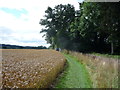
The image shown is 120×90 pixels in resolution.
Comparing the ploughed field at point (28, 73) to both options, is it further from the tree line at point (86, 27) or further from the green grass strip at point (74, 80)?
the tree line at point (86, 27)

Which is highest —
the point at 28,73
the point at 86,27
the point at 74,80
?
the point at 86,27

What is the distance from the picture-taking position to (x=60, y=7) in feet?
181

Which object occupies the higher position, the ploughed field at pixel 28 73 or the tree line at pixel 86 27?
the tree line at pixel 86 27

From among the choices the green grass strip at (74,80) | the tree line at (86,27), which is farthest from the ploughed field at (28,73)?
the tree line at (86,27)

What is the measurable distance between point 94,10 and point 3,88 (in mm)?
15349

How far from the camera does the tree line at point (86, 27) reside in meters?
17.9

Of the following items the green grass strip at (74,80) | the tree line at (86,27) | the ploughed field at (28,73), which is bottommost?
the green grass strip at (74,80)

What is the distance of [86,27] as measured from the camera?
28.1 meters

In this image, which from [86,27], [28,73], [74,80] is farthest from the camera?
[86,27]

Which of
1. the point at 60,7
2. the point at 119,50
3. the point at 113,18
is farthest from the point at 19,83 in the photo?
the point at 60,7

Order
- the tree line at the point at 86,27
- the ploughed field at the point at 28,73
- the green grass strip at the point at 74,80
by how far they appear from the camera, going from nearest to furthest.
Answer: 1. the ploughed field at the point at 28,73
2. the green grass strip at the point at 74,80
3. the tree line at the point at 86,27

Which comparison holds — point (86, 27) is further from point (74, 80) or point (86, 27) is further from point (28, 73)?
point (28, 73)

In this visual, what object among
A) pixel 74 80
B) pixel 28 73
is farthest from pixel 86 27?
pixel 28 73

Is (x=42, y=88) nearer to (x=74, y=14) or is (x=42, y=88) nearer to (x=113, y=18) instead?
(x=113, y=18)
